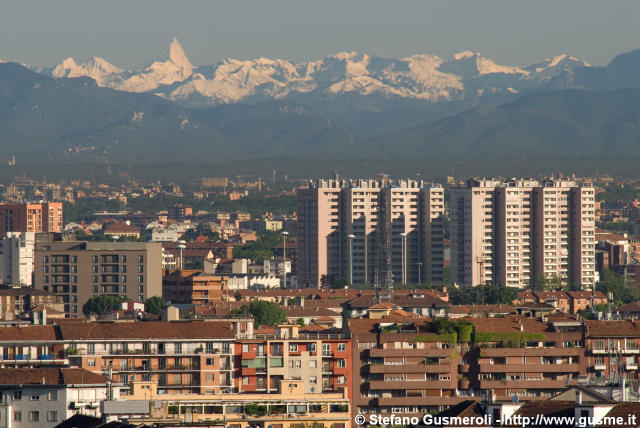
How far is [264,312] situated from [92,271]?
20.8m

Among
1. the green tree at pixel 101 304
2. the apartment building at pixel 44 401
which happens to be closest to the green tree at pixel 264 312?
the green tree at pixel 101 304

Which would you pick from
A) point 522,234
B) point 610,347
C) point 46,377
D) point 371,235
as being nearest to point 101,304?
point 610,347

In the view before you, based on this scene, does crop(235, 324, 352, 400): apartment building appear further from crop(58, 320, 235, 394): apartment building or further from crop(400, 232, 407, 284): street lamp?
crop(400, 232, 407, 284): street lamp

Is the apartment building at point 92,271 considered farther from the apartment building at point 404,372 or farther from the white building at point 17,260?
the apartment building at point 404,372

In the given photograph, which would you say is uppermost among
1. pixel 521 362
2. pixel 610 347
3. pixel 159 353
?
pixel 159 353

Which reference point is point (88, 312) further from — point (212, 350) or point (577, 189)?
point (577, 189)

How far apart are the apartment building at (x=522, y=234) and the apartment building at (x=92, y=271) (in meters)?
53.2

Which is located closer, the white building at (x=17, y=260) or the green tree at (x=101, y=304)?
the green tree at (x=101, y=304)

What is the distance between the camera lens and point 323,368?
66.1 meters

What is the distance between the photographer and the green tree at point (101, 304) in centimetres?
11500

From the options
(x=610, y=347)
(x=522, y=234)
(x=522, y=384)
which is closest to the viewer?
(x=522, y=384)

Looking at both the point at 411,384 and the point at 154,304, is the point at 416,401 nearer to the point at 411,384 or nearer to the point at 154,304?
the point at 411,384

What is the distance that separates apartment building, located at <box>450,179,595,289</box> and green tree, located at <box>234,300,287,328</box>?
2611 inches

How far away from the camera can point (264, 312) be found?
107 m
